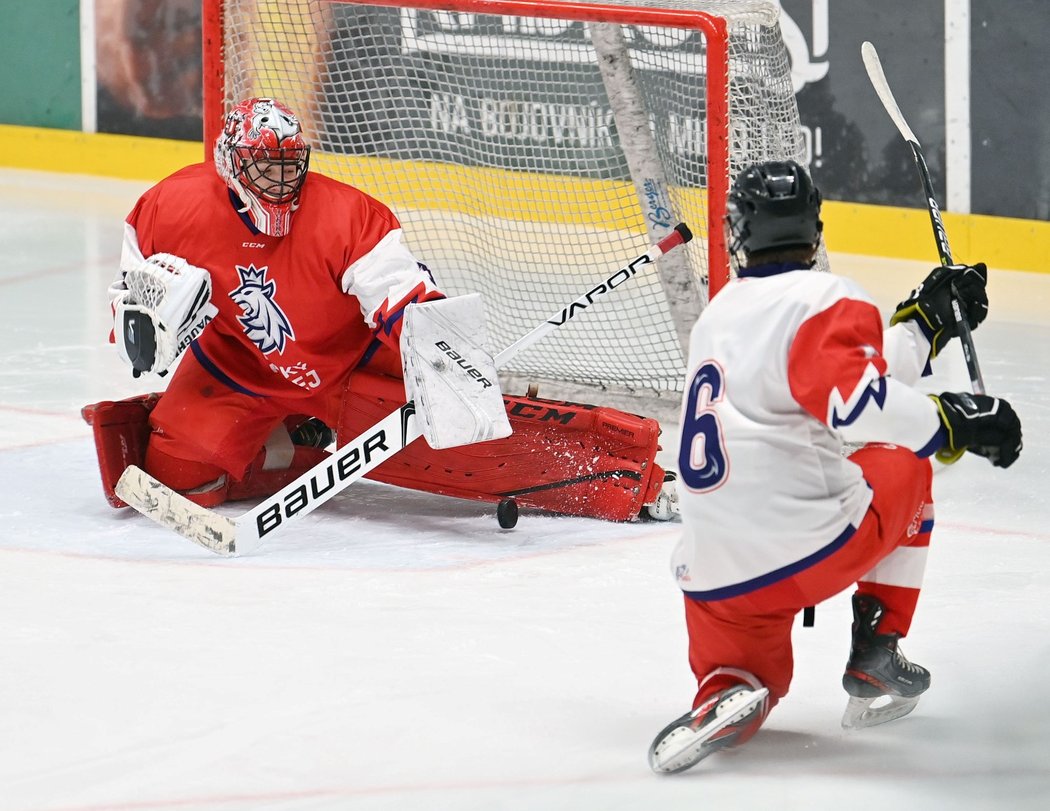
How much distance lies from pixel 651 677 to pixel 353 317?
1190 millimetres

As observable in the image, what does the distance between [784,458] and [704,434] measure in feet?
0.35

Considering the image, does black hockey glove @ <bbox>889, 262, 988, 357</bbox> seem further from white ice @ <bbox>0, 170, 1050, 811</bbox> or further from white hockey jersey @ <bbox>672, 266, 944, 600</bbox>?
white ice @ <bbox>0, 170, 1050, 811</bbox>

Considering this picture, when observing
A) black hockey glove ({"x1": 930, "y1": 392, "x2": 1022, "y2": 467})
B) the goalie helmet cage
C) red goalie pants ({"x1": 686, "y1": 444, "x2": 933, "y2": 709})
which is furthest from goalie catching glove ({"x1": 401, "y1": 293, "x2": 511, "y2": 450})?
black hockey glove ({"x1": 930, "y1": 392, "x2": 1022, "y2": 467})

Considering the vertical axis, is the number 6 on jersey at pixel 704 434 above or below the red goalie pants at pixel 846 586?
above

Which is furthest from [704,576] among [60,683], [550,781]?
[60,683]

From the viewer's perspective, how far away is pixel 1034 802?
2.33m

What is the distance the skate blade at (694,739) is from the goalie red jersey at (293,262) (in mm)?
1336

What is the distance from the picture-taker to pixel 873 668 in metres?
2.52

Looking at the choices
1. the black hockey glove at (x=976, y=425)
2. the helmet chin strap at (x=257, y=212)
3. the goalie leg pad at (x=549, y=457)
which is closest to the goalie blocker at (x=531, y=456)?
the goalie leg pad at (x=549, y=457)

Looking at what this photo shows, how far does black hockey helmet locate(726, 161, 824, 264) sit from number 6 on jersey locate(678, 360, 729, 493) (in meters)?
0.17

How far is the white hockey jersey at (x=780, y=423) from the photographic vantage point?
2.20m

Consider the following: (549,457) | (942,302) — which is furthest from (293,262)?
(942,302)

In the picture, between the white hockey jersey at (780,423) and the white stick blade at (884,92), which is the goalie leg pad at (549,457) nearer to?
the white stick blade at (884,92)

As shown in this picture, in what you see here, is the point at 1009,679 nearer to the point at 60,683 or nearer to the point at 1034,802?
the point at 1034,802
